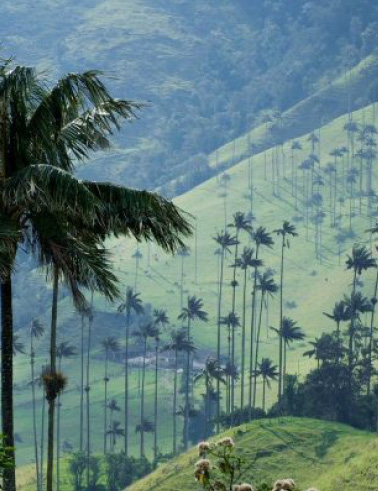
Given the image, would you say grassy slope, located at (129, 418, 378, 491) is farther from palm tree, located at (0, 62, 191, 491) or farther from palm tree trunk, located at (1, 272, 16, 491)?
palm tree trunk, located at (1, 272, 16, 491)

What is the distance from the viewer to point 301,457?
549 ft

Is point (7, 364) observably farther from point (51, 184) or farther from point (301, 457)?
point (301, 457)

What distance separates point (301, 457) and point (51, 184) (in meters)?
143

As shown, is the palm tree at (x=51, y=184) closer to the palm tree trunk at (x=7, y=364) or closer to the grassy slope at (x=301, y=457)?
the palm tree trunk at (x=7, y=364)

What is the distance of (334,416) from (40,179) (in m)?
173

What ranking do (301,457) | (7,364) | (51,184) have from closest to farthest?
(51,184) → (7,364) → (301,457)

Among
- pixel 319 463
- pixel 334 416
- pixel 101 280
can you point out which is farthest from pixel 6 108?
pixel 334 416

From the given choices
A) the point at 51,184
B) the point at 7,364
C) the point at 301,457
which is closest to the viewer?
the point at 51,184

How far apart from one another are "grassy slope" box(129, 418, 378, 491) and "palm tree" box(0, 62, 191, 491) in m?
122

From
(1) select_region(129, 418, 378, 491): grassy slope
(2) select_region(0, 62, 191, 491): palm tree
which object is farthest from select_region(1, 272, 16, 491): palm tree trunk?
(1) select_region(129, 418, 378, 491): grassy slope

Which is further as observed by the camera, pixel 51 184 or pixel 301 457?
pixel 301 457

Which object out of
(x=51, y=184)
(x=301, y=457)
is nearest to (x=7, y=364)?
Result: (x=51, y=184)

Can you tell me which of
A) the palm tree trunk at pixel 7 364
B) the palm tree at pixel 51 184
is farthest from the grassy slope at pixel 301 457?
the palm tree trunk at pixel 7 364

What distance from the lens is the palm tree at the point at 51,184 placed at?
27922 millimetres
